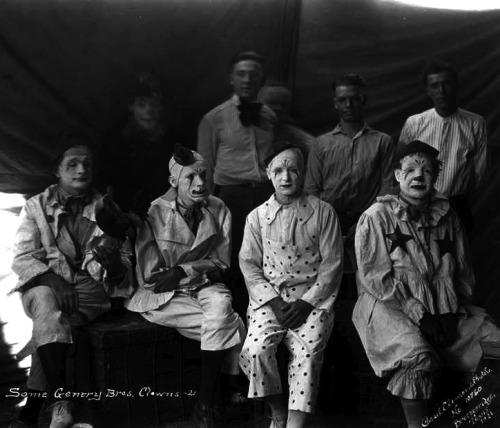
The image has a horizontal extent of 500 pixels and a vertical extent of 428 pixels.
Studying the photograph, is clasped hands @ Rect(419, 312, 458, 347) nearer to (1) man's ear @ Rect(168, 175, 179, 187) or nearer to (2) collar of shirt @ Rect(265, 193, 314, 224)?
(2) collar of shirt @ Rect(265, 193, 314, 224)

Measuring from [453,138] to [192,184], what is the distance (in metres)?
1.68

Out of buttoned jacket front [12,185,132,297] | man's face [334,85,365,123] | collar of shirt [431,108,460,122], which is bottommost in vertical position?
buttoned jacket front [12,185,132,297]

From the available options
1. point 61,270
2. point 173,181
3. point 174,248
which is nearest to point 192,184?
point 173,181

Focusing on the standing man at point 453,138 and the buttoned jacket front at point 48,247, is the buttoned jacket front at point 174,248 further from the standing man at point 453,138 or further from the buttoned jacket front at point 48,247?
the standing man at point 453,138

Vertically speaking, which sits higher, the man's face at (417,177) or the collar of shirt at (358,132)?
the collar of shirt at (358,132)

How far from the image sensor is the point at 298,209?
4723mm

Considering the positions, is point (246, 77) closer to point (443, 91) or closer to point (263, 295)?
point (443, 91)

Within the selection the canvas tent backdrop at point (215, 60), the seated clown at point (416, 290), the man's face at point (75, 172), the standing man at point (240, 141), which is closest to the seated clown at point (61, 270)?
the man's face at point (75, 172)

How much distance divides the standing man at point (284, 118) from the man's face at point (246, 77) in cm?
8

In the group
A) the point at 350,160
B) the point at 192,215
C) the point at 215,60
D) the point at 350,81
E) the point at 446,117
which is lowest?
the point at 192,215

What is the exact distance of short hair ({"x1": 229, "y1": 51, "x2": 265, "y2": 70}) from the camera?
526 centimetres

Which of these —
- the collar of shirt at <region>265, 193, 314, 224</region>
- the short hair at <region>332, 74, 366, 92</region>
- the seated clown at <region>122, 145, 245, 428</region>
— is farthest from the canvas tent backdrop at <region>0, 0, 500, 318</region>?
the collar of shirt at <region>265, 193, 314, 224</region>

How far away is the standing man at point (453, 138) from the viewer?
5203 millimetres

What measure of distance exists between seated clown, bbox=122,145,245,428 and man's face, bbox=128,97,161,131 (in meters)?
0.40
